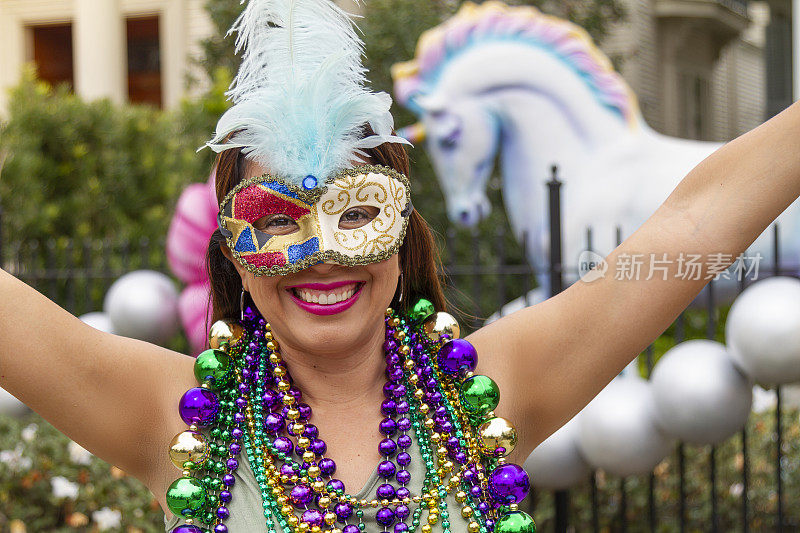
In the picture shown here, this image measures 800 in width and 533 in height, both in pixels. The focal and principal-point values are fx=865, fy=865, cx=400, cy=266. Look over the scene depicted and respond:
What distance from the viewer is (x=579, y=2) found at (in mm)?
9211

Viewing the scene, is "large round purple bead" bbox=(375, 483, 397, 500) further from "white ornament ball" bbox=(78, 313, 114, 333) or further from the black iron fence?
"white ornament ball" bbox=(78, 313, 114, 333)

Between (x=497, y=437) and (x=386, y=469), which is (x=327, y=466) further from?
(x=497, y=437)

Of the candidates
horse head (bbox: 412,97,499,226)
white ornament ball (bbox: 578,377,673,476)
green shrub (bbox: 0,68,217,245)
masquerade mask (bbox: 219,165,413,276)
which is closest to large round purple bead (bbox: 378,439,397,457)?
masquerade mask (bbox: 219,165,413,276)

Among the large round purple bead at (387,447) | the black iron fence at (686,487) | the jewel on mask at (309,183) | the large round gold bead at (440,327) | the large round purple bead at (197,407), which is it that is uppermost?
the jewel on mask at (309,183)

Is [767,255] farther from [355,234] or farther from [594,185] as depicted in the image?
[355,234]

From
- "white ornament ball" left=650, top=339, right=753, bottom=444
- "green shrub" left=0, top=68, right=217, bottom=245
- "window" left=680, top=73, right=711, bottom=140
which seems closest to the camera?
"white ornament ball" left=650, top=339, right=753, bottom=444

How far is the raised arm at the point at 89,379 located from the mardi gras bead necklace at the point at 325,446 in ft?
0.27

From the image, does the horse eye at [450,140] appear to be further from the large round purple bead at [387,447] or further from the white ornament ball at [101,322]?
the large round purple bead at [387,447]

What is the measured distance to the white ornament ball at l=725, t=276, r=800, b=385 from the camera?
102 inches

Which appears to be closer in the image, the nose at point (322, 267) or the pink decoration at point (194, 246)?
the nose at point (322, 267)

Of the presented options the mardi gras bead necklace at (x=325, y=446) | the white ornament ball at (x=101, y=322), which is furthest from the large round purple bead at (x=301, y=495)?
the white ornament ball at (x=101, y=322)

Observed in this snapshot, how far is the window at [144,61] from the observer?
494 inches

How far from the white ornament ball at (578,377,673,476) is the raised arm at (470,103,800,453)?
1276mm

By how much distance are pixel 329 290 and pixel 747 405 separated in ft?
6.10
